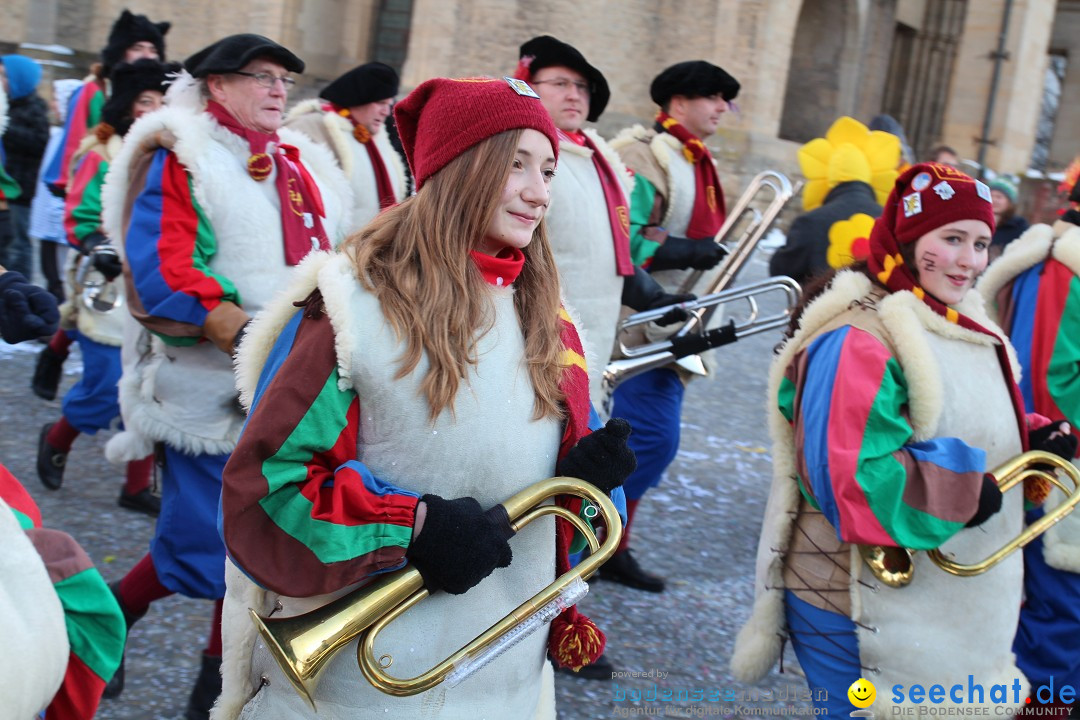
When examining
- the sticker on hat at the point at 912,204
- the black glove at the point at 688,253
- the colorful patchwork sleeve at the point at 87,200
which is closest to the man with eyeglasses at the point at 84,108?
the colorful patchwork sleeve at the point at 87,200

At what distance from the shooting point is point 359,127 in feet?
19.6

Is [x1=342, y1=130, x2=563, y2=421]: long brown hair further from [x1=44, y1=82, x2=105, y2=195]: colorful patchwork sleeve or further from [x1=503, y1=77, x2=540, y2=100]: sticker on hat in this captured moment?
[x1=44, y1=82, x2=105, y2=195]: colorful patchwork sleeve

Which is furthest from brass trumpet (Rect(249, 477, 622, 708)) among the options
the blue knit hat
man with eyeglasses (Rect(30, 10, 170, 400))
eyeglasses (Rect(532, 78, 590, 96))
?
the blue knit hat

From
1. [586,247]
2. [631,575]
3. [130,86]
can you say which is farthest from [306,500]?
[130,86]

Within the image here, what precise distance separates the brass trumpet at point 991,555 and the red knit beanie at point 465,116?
1.43 meters

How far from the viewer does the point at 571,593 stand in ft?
6.86

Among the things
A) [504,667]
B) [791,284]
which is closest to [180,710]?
[504,667]

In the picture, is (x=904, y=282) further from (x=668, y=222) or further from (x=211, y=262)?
(x=668, y=222)

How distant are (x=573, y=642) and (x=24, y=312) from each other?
134cm

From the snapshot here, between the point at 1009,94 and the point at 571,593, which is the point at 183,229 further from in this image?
the point at 1009,94

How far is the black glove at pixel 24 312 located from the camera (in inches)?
92.7

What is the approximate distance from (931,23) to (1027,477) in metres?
21.2

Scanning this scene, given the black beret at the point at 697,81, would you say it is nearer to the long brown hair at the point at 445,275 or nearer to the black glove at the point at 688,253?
the black glove at the point at 688,253

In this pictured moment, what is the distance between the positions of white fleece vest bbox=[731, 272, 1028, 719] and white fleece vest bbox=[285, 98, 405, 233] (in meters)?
3.31
